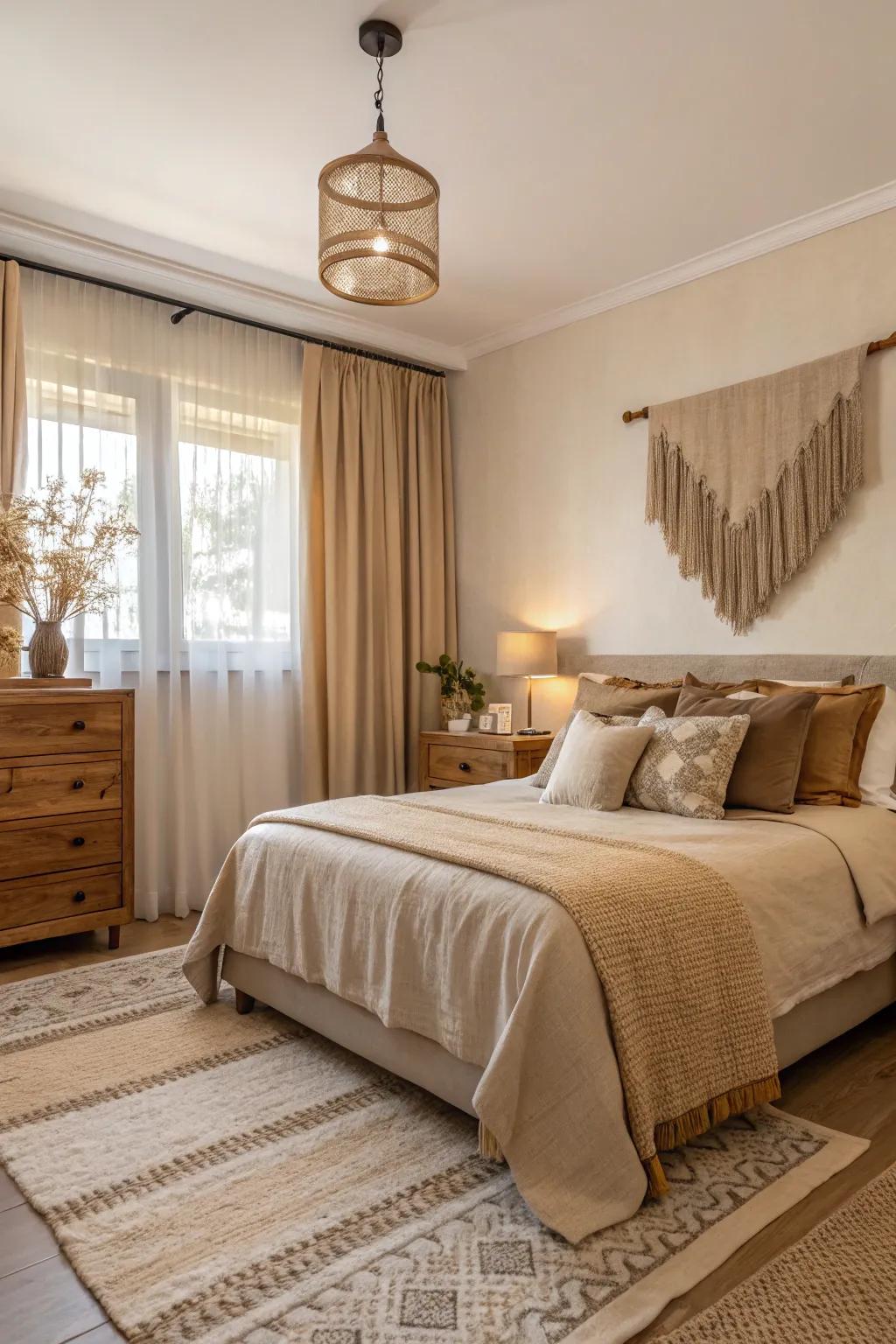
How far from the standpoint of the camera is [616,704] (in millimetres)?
3285

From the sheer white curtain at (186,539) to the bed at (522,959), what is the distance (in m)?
1.35

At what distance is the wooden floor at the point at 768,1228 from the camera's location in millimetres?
1424

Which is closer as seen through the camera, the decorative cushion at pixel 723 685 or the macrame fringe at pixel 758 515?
the decorative cushion at pixel 723 685

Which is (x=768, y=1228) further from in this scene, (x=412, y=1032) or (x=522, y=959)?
(x=412, y=1032)

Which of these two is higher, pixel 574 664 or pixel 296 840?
pixel 574 664

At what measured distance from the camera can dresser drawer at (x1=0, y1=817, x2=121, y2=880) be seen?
306 cm

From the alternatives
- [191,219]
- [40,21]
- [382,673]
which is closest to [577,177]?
[191,219]

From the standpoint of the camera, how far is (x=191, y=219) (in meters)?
3.45

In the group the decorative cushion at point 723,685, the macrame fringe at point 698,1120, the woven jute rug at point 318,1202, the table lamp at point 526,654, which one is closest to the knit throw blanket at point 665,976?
the macrame fringe at point 698,1120

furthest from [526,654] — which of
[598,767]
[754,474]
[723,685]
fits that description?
[598,767]

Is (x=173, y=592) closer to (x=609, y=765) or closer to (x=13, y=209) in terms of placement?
(x=13, y=209)

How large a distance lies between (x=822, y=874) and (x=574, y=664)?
2.09 m

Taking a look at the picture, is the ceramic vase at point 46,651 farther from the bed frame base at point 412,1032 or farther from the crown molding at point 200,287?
the crown molding at point 200,287

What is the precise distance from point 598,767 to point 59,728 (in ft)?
6.19
